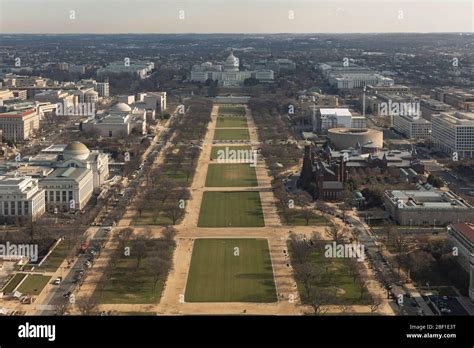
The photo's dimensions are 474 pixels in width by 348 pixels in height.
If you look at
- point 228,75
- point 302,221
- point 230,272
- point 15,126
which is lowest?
point 230,272

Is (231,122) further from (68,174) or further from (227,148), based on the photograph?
(68,174)

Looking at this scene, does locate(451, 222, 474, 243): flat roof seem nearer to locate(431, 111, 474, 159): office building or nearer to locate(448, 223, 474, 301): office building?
locate(448, 223, 474, 301): office building

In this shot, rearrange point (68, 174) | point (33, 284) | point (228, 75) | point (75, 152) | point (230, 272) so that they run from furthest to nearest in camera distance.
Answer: point (228, 75), point (75, 152), point (68, 174), point (230, 272), point (33, 284)

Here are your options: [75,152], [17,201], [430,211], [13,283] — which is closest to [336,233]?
[430,211]

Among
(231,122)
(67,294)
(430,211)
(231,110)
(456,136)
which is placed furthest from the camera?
(231,110)

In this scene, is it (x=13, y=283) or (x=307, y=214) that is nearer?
(x=13, y=283)
